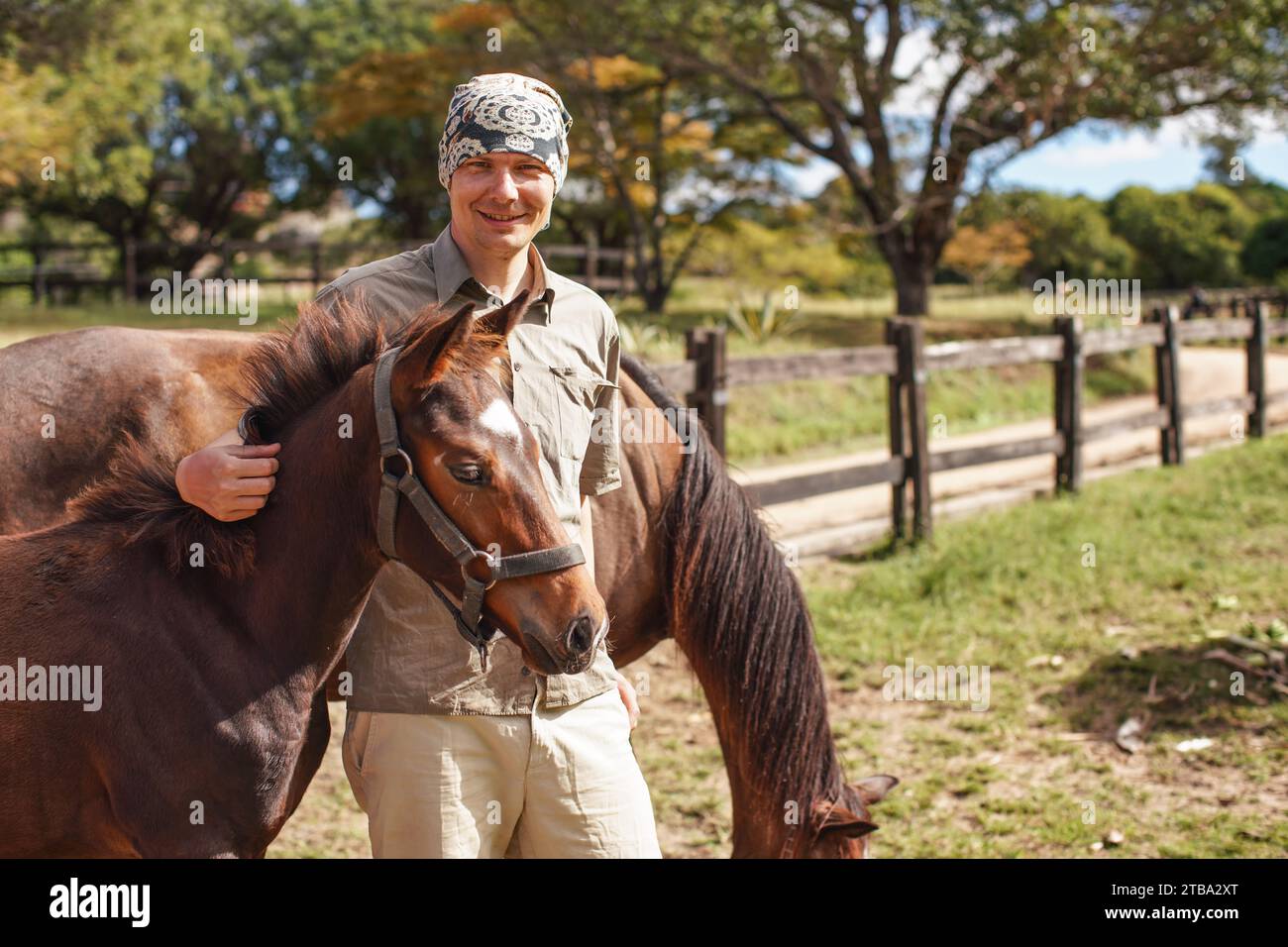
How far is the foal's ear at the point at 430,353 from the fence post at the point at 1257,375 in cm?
1220

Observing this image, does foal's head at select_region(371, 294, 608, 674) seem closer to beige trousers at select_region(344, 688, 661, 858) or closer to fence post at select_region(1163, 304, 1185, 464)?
beige trousers at select_region(344, 688, 661, 858)

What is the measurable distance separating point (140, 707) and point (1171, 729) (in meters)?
4.40

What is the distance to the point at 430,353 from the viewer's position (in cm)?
183

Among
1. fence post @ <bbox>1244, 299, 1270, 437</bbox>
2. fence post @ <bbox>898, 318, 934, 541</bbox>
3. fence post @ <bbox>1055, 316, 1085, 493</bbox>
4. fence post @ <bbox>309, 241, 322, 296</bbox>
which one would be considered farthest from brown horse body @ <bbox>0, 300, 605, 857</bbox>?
fence post @ <bbox>309, 241, 322, 296</bbox>

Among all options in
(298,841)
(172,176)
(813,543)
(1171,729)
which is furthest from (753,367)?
(172,176)

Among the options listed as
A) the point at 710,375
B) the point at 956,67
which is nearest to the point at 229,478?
the point at 710,375

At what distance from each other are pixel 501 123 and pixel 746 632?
1753mm

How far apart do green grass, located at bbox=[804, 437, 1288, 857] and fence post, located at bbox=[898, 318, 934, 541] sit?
284 mm

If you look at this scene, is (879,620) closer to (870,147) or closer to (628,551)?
(628,551)

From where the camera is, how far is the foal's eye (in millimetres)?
1830

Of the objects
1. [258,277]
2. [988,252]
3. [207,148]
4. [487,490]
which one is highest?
[207,148]

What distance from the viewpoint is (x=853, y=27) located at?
16.4 meters

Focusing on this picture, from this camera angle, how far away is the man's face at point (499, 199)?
2.13 meters

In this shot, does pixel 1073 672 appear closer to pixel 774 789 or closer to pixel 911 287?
pixel 774 789
